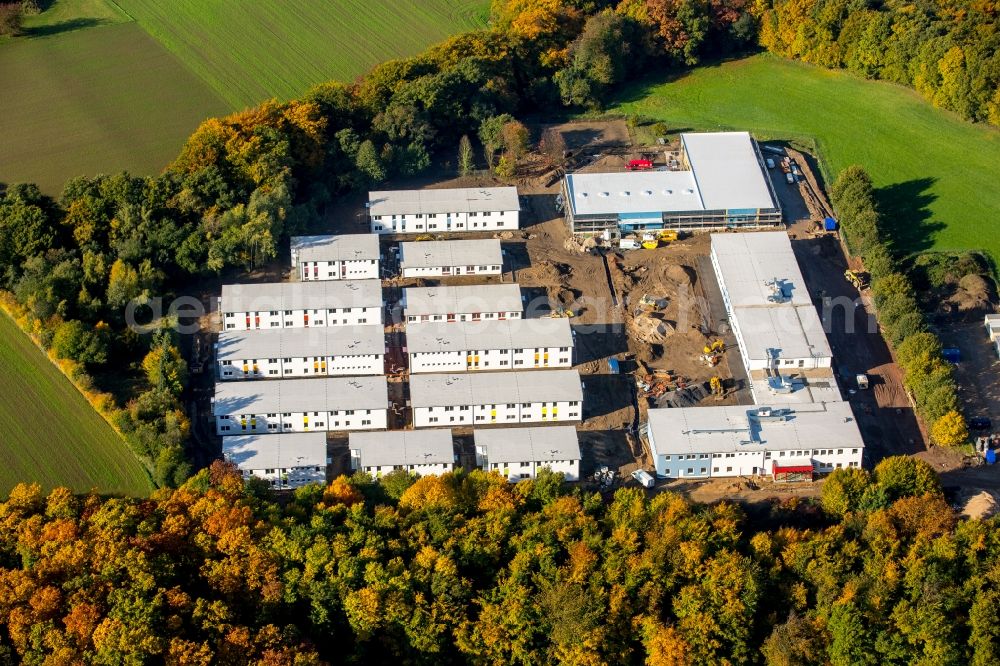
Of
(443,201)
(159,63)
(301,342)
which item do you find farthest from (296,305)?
(159,63)

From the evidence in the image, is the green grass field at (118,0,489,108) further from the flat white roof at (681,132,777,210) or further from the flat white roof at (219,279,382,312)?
the flat white roof at (681,132,777,210)

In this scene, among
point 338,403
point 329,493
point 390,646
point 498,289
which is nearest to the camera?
point 390,646

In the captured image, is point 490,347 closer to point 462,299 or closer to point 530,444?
point 462,299

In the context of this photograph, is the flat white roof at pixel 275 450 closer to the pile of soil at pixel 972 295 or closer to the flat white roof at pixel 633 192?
the flat white roof at pixel 633 192

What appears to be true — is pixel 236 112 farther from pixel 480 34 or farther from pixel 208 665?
pixel 208 665

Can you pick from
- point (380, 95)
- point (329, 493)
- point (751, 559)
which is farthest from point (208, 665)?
point (380, 95)

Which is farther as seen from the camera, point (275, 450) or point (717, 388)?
point (717, 388)

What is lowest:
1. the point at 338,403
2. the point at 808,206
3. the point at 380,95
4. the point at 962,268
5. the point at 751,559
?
the point at 751,559
